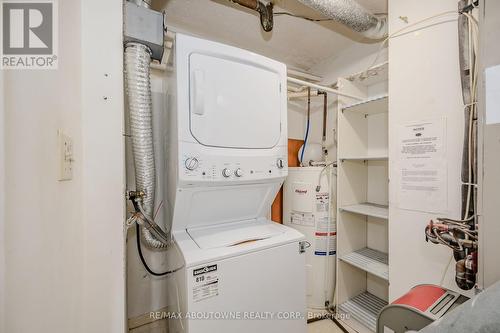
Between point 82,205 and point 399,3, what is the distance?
82.9 inches

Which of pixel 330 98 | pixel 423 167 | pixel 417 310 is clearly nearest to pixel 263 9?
pixel 330 98

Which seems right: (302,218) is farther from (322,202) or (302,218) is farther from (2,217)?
(2,217)

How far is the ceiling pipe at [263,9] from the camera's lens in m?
1.52

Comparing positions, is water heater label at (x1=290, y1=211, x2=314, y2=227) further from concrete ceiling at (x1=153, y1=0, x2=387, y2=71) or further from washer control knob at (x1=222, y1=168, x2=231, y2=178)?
concrete ceiling at (x1=153, y1=0, x2=387, y2=71)

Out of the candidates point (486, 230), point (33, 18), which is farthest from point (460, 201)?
point (33, 18)

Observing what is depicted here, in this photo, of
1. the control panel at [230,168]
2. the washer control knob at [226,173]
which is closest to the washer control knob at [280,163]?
the control panel at [230,168]

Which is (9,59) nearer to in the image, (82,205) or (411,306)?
(82,205)

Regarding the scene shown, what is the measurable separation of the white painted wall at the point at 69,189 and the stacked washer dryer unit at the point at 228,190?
283mm

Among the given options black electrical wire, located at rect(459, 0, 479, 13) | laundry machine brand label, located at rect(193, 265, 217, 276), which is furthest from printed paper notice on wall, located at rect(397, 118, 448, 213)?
laundry machine brand label, located at rect(193, 265, 217, 276)

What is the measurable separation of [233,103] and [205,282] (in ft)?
2.97

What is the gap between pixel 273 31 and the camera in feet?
6.22

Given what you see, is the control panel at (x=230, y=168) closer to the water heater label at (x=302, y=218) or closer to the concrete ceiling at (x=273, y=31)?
the water heater label at (x=302, y=218)

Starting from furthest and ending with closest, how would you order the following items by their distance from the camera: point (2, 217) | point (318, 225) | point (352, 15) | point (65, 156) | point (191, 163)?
point (318, 225), point (352, 15), point (191, 163), point (65, 156), point (2, 217)

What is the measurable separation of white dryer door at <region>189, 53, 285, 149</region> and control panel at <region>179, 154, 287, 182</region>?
3.2 inches
